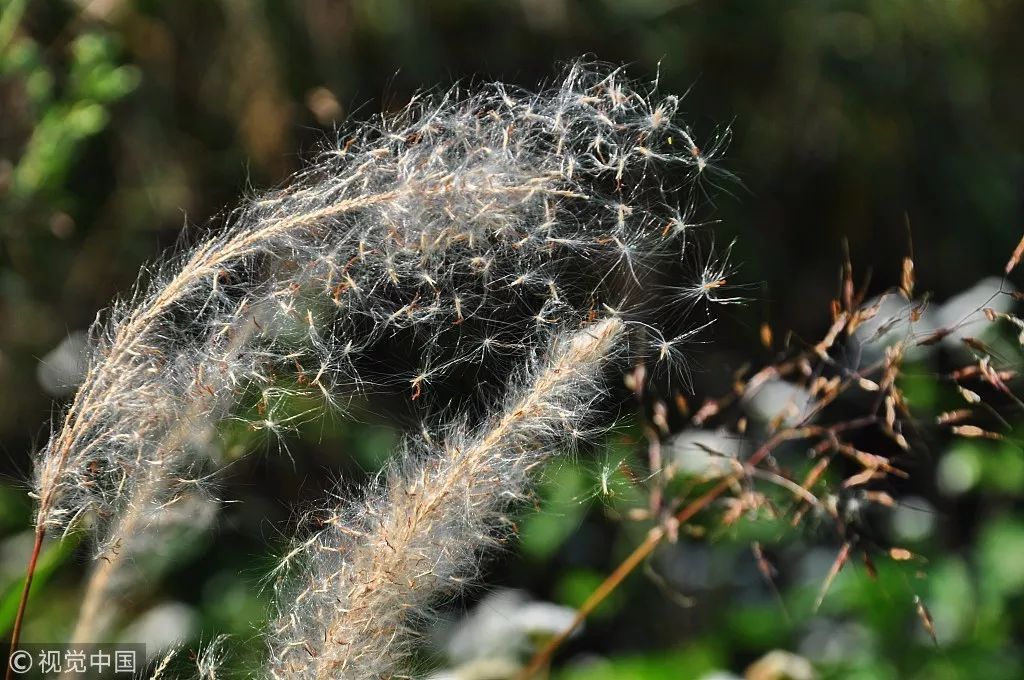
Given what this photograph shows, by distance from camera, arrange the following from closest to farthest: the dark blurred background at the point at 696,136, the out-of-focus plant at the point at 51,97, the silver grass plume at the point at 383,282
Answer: the silver grass plume at the point at 383,282 < the out-of-focus plant at the point at 51,97 < the dark blurred background at the point at 696,136

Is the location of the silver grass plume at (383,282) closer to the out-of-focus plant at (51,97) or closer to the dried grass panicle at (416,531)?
the dried grass panicle at (416,531)

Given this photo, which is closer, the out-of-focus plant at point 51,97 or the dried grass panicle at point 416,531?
the dried grass panicle at point 416,531

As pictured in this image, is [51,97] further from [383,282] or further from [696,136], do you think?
[383,282]

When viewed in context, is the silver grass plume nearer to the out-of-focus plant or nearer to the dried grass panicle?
the dried grass panicle

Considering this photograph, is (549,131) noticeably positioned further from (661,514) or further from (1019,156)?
(1019,156)

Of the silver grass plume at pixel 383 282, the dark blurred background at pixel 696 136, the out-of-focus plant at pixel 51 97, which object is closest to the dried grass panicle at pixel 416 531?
the silver grass plume at pixel 383 282

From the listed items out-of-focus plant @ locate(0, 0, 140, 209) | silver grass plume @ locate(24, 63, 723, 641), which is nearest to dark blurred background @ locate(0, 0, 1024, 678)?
out-of-focus plant @ locate(0, 0, 140, 209)
